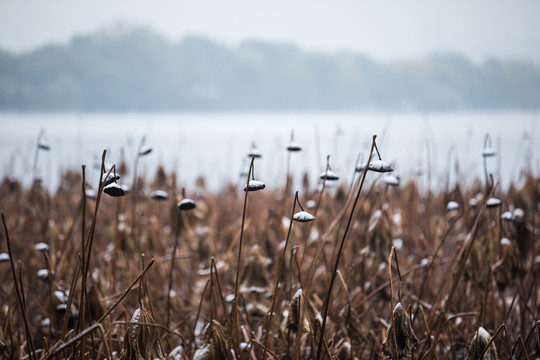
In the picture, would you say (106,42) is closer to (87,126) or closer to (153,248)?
(87,126)

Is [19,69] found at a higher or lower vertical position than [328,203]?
higher

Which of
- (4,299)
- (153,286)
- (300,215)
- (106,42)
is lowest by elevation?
(4,299)

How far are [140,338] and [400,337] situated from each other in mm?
345

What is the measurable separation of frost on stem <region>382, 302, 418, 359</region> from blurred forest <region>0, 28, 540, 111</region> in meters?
7.21

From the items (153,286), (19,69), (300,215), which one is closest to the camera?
(300,215)

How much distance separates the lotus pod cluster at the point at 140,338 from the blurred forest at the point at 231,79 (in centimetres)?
726

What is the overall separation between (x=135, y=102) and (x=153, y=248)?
853 centimetres

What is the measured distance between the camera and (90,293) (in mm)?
844

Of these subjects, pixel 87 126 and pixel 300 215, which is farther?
pixel 87 126

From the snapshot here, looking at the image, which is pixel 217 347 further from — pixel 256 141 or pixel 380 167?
pixel 256 141

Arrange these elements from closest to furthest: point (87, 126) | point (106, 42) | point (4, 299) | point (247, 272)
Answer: point (247, 272) → point (4, 299) → point (106, 42) → point (87, 126)

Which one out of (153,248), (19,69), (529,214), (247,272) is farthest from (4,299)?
(19,69)

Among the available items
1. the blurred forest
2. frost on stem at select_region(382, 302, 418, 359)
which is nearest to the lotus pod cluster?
frost on stem at select_region(382, 302, 418, 359)

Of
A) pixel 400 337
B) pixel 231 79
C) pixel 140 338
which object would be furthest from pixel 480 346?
pixel 231 79
